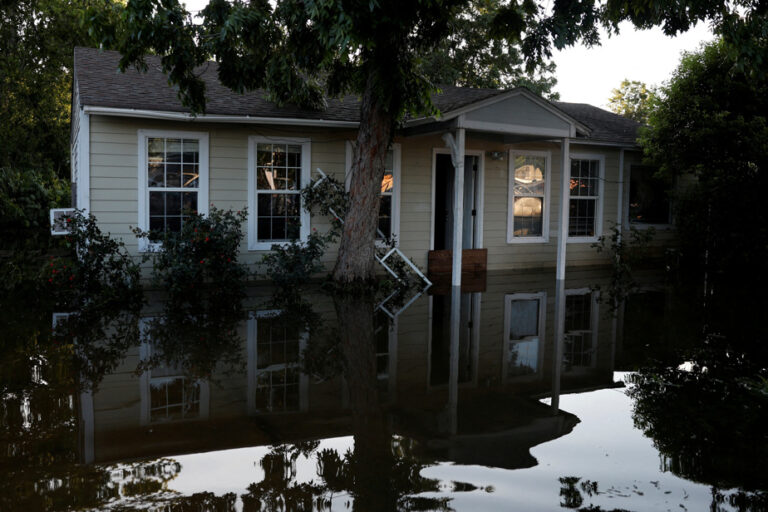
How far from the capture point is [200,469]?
3918 millimetres

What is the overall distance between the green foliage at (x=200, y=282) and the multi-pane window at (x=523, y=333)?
3.06 meters

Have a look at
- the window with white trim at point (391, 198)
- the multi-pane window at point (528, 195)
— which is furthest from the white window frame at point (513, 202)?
the window with white trim at point (391, 198)

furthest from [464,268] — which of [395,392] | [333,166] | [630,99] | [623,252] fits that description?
[630,99]

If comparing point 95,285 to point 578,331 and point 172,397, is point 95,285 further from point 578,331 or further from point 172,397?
point 578,331

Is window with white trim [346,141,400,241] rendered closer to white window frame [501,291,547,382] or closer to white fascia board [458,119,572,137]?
white fascia board [458,119,572,137]

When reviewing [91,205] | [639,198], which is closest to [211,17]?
[91,205]

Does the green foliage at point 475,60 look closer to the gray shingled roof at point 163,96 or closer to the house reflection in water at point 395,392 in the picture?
the gray shingled roof at point 163,96

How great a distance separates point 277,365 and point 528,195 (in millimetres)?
9361

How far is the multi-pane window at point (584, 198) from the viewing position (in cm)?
1499

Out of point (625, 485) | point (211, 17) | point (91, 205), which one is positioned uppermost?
point (211, 17)

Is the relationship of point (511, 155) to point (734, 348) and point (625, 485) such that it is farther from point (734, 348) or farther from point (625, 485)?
point (625, 485)

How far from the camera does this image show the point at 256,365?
249 inches

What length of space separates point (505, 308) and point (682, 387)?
3968 millimetres

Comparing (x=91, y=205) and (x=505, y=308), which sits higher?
(x=91, y=205)
